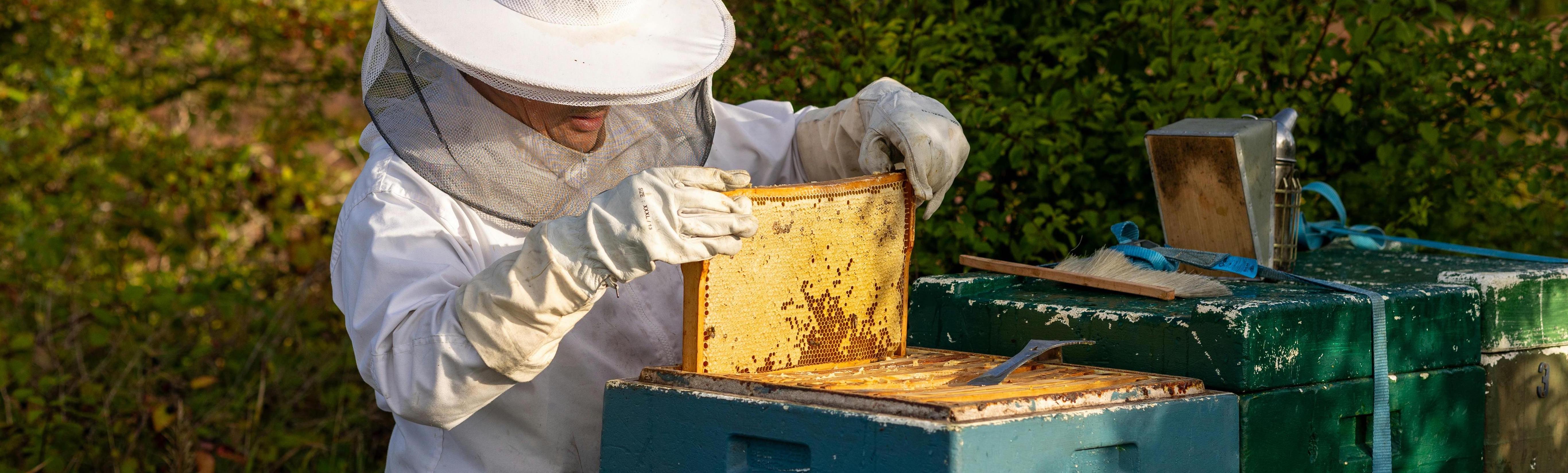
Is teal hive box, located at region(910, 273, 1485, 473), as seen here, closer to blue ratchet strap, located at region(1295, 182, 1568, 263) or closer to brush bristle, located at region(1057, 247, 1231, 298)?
brush bristle, located at region(1057, 247, 1231, 298)

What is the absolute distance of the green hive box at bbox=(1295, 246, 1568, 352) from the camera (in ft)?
6.26

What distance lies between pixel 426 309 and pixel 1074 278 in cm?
102

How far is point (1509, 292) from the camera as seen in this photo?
192 cm

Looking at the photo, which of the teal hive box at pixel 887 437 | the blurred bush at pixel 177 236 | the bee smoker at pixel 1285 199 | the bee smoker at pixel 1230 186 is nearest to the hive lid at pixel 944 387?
the teal hive box at pixel 887 437

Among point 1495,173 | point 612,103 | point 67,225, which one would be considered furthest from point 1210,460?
point 67,225

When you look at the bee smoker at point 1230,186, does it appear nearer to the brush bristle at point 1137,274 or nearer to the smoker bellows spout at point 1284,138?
the smoker bellows spout at point 1284,138

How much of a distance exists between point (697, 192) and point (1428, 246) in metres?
1.73

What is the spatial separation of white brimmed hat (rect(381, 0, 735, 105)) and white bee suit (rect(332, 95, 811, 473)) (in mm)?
234

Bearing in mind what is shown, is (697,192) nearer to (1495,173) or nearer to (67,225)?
(1495,173)

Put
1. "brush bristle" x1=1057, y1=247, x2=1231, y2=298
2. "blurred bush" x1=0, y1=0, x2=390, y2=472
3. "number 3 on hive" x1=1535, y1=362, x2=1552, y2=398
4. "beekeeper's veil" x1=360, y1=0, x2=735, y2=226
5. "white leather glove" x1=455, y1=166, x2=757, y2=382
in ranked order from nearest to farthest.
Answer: "white leather glove" x1=455, y1=166, x2=757, y2=382 < "beekeeper's veil" x1=360, y1=0, x2=735, y2=226 < "brush bristle" x1=1057, y1=247, x2=1231, y2=298 < "number 3 on hive" x1=1535, y1=362, x2=1552, y2=398 < "blurred bush" x1=0, y1=0, x2=390, y2=472

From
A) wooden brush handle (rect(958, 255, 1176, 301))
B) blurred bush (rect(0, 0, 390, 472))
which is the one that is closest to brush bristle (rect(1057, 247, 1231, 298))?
wooden brush handle (rect(958, 255, 1176, 301))

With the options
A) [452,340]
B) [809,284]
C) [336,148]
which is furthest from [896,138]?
[336,148]

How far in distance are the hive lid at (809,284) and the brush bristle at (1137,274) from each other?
1.06 ft

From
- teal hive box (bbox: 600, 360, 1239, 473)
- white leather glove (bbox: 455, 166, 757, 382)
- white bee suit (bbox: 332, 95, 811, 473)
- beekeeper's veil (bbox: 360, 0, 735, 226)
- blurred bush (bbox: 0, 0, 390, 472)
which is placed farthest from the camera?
blurred bush (bbox: 0, 0, 390, 472)
